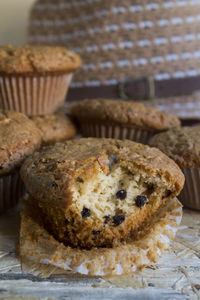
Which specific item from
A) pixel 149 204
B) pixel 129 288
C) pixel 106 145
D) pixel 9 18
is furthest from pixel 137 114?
pixel 9 18

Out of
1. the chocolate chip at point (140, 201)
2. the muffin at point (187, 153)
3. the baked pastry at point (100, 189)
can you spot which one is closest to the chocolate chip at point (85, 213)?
the baked pastry at point (100, 189)

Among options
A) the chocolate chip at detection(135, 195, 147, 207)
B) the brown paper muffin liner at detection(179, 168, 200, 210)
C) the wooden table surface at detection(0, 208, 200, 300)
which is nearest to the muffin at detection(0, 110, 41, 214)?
the wooden table surface at detection(0, 208, 200, 300)

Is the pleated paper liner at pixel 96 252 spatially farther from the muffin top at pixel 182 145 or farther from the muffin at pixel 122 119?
the muffin at pixel 122 119

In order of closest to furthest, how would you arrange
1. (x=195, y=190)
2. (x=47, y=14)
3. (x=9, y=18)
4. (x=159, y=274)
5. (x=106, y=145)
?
(x=159, y=274), (x=106, y=145), (x=195, y=190), (x=47, y=14), (x=9, y=18)

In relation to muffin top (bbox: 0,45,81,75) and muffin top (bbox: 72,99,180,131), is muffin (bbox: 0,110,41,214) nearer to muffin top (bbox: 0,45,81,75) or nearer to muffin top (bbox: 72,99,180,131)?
muffin top (bbox: 0,45,81,75)

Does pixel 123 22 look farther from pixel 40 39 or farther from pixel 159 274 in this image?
pixel 159 274

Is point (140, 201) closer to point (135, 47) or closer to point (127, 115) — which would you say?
point (127, 115)
